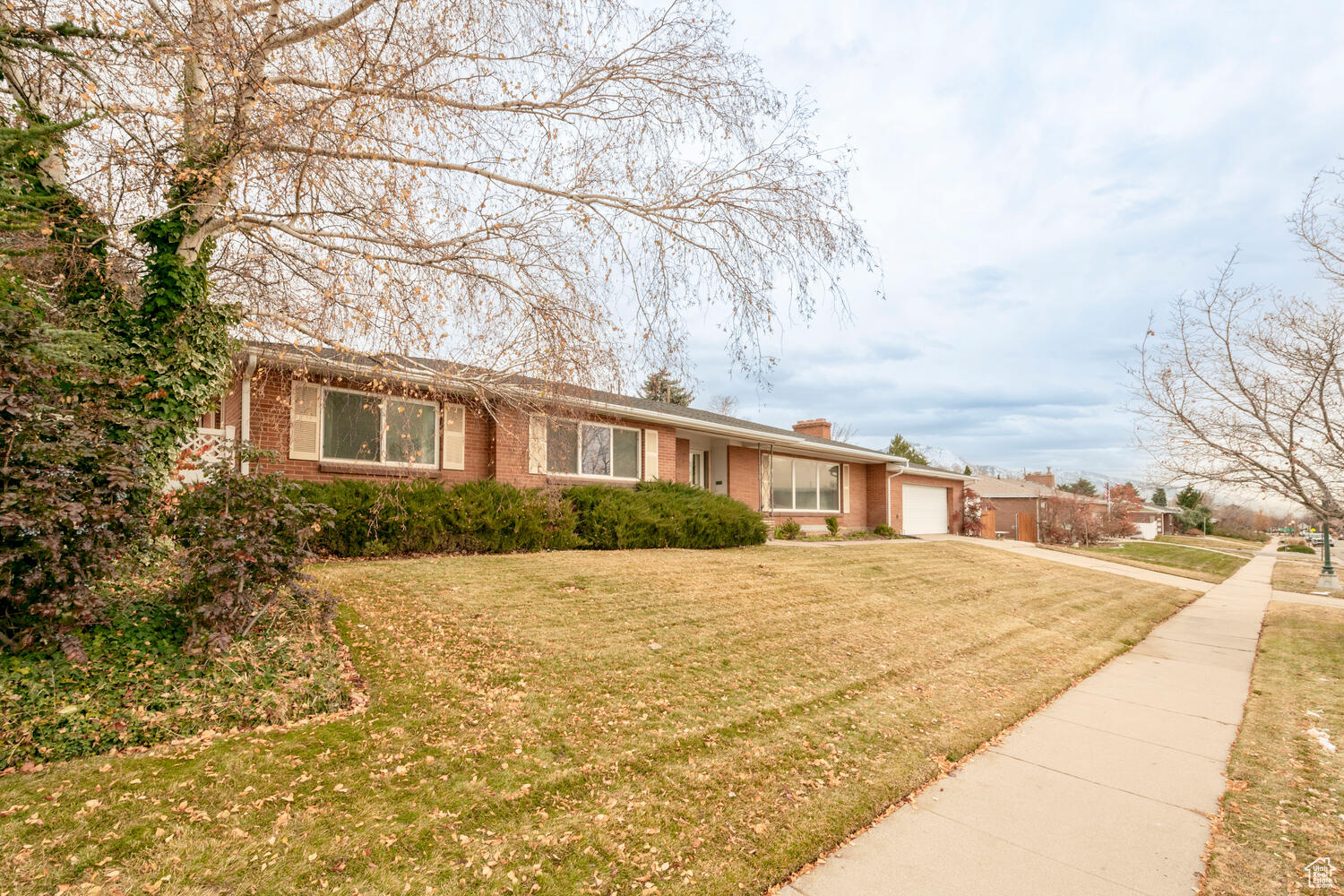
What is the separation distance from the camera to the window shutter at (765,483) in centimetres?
2016

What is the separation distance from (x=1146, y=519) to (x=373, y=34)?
69.9 metres

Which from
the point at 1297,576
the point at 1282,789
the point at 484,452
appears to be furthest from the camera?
the point at 1297,576

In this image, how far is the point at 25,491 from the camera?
386 centimetres

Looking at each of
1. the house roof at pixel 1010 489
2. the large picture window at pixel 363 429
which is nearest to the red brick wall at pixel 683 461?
the large picture window at pixel 363 429

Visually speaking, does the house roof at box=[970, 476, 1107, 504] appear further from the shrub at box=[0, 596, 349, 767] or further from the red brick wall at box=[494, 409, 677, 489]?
the shrub at box=[0, 596, 349, 767]

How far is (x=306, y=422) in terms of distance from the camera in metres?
10.8

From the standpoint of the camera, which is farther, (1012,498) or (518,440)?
(1012,498)

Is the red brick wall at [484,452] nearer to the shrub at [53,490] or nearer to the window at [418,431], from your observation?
the window at [418,431]

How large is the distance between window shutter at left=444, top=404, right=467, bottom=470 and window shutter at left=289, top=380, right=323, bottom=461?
7.30ft

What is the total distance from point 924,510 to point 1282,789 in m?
24.7

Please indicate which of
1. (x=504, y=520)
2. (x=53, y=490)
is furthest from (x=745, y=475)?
(x=53, y=490)

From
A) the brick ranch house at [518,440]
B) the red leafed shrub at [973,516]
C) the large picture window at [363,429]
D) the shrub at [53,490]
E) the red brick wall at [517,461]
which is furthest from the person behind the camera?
the red leafed shrub at [973,516]

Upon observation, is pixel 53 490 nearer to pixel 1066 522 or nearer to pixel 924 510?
pixel 924 510

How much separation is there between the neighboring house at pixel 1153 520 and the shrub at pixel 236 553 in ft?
170
